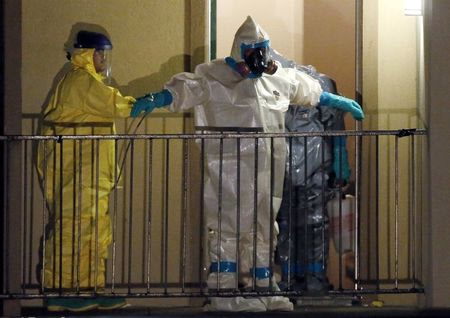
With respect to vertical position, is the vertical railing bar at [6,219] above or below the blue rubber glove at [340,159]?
below

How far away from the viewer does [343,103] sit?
29.8 feet

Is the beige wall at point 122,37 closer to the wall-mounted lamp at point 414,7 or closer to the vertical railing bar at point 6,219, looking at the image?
the vertical railing bar at point 6,219

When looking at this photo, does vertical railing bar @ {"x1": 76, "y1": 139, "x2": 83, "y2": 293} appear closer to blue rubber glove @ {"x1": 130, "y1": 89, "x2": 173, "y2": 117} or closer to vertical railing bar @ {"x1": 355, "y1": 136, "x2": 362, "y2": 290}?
blue rubber glove @ {"x1": 130, "y1": 89, "x2": 173, "y2": 117}

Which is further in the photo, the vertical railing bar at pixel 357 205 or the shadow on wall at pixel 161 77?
the shadow on wall at pixel 161 77

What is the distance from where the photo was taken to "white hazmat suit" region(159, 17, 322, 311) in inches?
345

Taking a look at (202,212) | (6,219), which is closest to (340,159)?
(202,212)

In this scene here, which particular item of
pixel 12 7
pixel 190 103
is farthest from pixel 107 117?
pixel 12 7

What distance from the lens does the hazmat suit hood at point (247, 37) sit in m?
8.71

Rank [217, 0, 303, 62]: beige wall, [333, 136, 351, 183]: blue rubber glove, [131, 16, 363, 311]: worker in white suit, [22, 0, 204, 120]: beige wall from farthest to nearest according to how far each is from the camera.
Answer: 1. [217, 0, 303, 62]: beige wall
2. [22, 0, 204, 120]: beige wall
3. [333, 136, 351, 183]: blue rubber glove
4. [131, 16, 363, 311]: worker in white suit

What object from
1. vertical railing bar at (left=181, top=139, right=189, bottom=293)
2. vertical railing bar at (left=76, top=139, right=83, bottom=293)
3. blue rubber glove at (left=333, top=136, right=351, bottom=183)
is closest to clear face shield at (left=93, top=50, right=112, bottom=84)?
vertical railing bar at (left=76, top=139, right=83, bottom=293)

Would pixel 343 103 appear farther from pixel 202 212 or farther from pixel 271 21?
pixel 202 212

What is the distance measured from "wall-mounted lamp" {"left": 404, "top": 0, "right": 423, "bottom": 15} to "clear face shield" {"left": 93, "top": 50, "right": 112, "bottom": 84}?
199 centimetres

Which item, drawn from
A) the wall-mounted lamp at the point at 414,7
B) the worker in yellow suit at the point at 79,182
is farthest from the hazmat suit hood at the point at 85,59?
the wall-mounted lamp at the point at 414,7

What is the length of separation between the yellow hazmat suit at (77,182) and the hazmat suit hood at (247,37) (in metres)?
0.74
